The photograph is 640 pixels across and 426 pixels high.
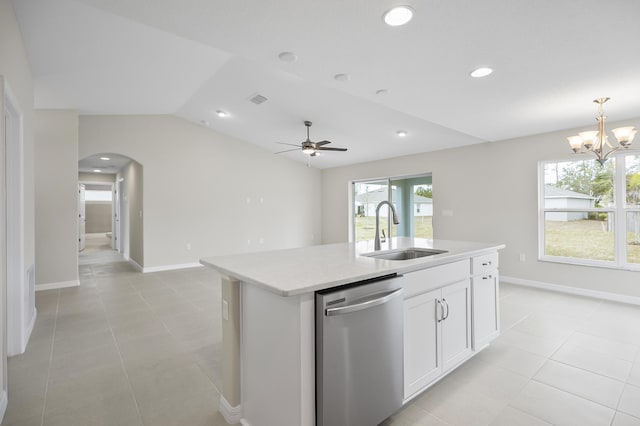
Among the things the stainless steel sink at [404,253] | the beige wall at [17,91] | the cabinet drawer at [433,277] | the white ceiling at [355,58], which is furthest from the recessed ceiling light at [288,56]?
the cabinet drawer at [433,277]

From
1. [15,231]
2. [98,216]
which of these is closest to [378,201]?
[15,231]

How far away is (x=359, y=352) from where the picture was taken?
1.50 m

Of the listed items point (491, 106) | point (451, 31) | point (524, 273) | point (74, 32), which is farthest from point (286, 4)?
point (524, 273)

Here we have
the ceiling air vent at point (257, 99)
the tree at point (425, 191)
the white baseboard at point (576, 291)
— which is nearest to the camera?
the white baseboard at point (576, 291)

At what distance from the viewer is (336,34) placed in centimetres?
230

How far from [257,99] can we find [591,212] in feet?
16.9

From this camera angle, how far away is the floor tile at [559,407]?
1.77 meters

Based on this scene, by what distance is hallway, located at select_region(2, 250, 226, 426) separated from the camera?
1860 millimetres

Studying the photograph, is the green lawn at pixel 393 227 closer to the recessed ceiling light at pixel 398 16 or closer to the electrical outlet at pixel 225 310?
the recessed ceiling light at pixel 398 16

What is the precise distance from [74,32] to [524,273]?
6.42 m

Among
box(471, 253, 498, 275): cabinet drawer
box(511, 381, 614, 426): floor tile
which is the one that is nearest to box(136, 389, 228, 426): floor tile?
box(511, 381, 614, 426): floor tile

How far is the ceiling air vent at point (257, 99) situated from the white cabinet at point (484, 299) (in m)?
3.91

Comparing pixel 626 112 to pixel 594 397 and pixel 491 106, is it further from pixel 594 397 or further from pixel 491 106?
pixel 594 397

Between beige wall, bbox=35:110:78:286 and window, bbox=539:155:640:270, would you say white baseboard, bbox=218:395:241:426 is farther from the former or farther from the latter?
window, bbox=539:155:640:270
